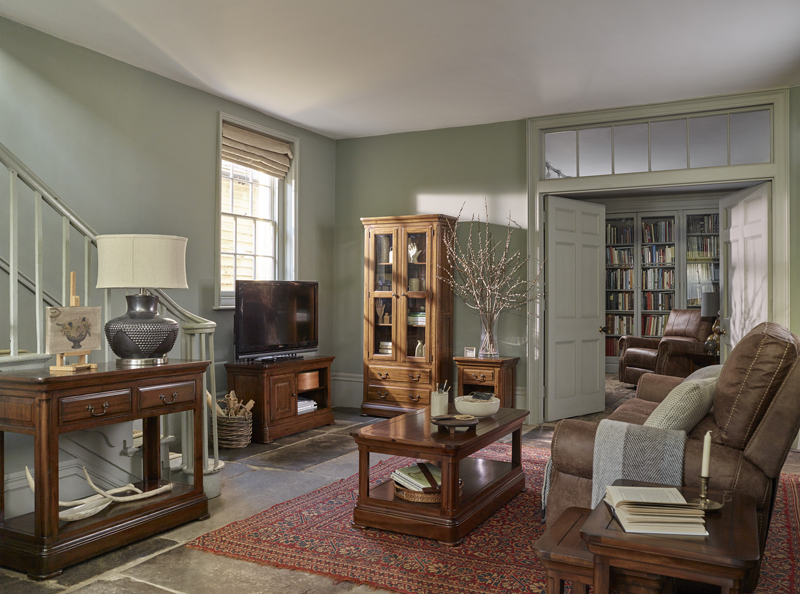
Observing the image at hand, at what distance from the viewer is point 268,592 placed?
2.39m

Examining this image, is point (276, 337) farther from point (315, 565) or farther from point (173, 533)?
point (315, 565)

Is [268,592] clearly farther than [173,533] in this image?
No

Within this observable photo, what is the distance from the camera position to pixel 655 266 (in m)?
8.99

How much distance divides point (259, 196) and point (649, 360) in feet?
16.5

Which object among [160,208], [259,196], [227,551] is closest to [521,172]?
[259,196]

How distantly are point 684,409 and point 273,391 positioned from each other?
3334 mm

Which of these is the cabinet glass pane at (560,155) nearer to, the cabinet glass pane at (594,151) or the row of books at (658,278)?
the cabinet glass pane at (594,151)

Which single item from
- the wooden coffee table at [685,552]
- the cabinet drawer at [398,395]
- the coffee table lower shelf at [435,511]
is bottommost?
the coffee table lower shelf at [435,511]

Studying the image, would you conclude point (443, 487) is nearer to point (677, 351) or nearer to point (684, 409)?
point (684, 409)

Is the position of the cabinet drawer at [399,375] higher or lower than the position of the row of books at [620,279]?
lower

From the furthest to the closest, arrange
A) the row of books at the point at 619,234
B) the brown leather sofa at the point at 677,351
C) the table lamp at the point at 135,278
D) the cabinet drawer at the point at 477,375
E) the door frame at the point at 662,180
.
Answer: the row of books at the point at 619,234, the brown leather sofa at the point at 677,351, the cabinet drawer at the point at 477,375, the door frame at the point at 662,180, the table lamp at the point at 135,278

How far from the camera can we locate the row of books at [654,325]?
8977mm

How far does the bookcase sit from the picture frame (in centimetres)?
785

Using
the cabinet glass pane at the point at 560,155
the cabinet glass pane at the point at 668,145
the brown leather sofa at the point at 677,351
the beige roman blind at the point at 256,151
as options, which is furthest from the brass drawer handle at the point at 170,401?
the brown leather sofa at the point at 677,351
